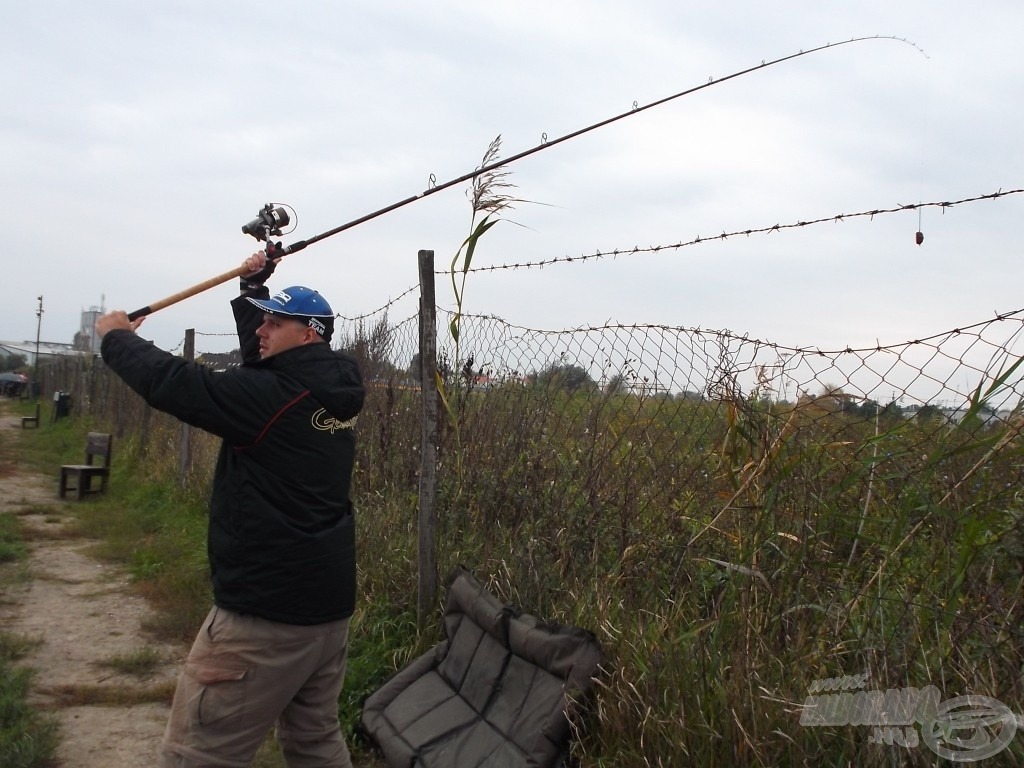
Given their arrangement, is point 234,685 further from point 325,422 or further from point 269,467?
point 325,422

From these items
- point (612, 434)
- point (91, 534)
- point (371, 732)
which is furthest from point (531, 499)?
point (91, 534)

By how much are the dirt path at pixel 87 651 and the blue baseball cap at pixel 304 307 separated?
2150 millimetres

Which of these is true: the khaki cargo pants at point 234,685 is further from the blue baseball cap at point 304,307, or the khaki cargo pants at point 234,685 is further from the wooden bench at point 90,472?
the wooden bench at point 90,472

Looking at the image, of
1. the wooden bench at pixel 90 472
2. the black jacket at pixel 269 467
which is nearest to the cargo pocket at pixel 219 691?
the black jacket at pixel 269 467

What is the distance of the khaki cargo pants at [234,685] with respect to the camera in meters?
2.89

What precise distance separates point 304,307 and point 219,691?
1.24 metres

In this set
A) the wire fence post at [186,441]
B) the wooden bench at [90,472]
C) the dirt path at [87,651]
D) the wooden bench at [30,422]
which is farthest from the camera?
the wooden bench at [30,422]

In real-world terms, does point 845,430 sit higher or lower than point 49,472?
higher

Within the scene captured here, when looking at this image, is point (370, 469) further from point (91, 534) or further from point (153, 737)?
point (91, 534)

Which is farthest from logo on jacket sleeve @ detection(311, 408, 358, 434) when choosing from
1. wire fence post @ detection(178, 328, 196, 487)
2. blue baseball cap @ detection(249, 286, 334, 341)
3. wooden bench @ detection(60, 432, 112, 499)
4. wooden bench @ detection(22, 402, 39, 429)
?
wooden bench @ detection(22, 402, 39, 429)

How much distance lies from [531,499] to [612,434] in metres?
0.61

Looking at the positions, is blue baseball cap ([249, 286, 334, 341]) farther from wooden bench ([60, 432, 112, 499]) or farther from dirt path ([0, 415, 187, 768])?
wooden bench ([60, 432, 112, 499])

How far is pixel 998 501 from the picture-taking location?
2.64 metres

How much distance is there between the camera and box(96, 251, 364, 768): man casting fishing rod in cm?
289
